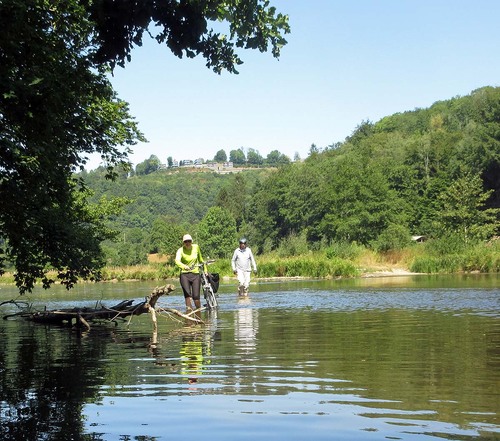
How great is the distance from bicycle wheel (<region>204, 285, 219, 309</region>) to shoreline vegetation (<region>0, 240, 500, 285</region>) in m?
25.5

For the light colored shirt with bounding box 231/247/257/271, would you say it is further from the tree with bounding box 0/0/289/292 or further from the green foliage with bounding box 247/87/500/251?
the green foliage with bounding box 247/87/500/251

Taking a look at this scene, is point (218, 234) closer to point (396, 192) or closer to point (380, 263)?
point (396, 192)

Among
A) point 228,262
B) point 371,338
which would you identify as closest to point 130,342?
point 371,338

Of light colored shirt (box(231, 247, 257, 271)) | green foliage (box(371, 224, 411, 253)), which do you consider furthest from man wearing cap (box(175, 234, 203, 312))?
green foliage (box(371, 224, 411, 253))

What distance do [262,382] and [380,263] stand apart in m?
48.2

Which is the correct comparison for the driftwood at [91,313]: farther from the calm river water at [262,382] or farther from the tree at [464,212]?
the tree at [464,212]

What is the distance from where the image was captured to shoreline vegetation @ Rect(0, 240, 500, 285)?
46625 millimetres

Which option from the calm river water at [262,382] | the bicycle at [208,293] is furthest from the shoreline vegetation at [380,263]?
the calm river water at [262,382]

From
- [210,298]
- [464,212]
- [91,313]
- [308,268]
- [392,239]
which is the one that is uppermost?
[464,212]

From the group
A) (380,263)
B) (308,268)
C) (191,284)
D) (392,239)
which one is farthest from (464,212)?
(191,284)

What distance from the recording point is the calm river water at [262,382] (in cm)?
617

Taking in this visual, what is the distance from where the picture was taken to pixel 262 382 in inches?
325

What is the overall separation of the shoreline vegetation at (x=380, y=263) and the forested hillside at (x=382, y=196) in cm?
546

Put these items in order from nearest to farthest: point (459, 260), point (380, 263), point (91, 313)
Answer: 1. point (91, 313)
2. point (459, 260)
3. point (380, 263)
